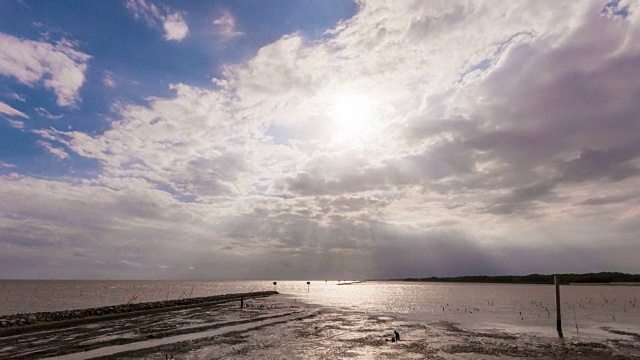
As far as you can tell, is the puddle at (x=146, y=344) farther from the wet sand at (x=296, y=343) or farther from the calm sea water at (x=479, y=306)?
the calm sea water at (x=479, y=306)

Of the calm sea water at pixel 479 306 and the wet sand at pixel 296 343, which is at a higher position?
the wet sand at pixel 296 343

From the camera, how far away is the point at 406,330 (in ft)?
122

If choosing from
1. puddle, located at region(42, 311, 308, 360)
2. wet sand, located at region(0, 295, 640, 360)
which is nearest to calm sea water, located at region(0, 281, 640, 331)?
wet sand, located at region(0, 295, 640, 360)

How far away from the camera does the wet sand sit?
82.9 ft

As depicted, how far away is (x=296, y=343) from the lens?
29344mm

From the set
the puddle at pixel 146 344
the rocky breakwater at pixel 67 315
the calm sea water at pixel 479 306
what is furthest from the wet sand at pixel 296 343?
the calm sea water at pixel 479 306

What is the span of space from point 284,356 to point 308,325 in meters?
16.6

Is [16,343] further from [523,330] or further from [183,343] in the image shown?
[523,330]

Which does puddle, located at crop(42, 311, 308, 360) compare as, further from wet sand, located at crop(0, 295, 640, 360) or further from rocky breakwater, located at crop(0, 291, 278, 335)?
rocky breakwater, located at crop(0, 291, 278, 335)

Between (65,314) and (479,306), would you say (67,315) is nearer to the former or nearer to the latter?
(65,314)

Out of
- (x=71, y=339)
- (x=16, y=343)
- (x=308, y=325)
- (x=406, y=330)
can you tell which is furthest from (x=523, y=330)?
(x=16, y=343)

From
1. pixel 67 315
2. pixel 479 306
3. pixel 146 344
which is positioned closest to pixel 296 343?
pixel 146 344

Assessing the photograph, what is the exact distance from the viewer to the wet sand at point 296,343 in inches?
995

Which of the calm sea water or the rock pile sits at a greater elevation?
the rock pile
